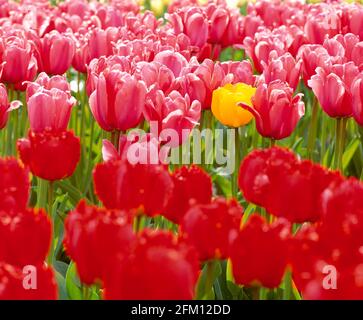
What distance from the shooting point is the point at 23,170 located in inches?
65.4

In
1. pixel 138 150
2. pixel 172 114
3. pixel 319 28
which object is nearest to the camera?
pixel 138 150

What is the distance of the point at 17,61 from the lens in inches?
119

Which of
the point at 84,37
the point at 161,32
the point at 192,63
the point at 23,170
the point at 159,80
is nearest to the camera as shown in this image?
the point at 23,170

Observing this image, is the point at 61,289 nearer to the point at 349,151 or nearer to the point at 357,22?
the point at 349,151

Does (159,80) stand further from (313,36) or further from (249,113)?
(313,36)

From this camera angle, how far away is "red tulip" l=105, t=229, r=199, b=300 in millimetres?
1159

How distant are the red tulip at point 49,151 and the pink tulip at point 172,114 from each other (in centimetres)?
42

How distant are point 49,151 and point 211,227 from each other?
56cm

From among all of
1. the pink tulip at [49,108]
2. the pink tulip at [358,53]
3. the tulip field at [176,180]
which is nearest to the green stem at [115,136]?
the tulip field at [176,180]

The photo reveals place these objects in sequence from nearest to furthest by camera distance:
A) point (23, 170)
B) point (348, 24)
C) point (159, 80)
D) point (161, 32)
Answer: point (23, 170) < point (159, 80) < point (161, 32) < point (348, 24)

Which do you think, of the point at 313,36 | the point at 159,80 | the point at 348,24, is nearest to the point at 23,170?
the point at 159,80

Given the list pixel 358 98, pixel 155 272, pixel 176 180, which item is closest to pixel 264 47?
pixel 358 98

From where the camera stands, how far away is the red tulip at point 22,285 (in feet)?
4.14

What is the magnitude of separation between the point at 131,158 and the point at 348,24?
280 centimetres
